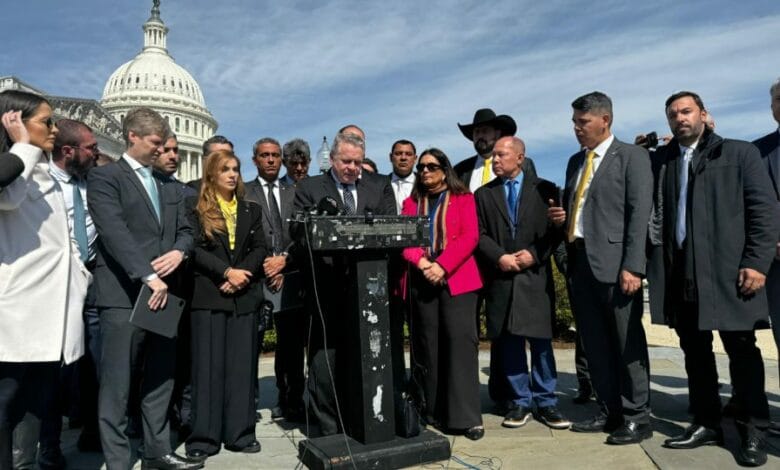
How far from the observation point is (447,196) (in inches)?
186

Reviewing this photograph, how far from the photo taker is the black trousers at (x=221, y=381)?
Answer: 13.4ft

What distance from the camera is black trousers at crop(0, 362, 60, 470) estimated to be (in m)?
3.03

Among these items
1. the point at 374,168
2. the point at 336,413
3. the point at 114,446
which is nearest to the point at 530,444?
the point at 336,413

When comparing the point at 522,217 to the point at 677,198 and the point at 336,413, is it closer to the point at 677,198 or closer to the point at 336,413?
the point at 677,198

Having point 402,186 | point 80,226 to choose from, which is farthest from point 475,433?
point 80,226

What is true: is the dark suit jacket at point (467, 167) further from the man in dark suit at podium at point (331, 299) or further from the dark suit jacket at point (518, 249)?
the man in dark suit at podium at point (331, 299)

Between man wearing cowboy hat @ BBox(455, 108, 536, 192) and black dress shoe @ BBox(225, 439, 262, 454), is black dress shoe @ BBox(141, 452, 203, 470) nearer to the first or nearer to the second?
black dress shoe @ BBox(225, 439, 262, 454)

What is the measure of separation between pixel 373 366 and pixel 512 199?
2.01 metres

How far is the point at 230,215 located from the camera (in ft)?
14.5

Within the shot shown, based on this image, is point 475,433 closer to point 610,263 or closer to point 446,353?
point 446,353

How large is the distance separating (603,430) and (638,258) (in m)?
1.37

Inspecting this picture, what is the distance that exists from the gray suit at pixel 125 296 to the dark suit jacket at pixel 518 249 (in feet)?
7.91

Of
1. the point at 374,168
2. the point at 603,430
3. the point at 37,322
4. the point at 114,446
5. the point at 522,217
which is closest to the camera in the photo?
the point at 37,322

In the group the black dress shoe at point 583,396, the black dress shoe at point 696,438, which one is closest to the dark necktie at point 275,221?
the black dress shoe at point 583,396
